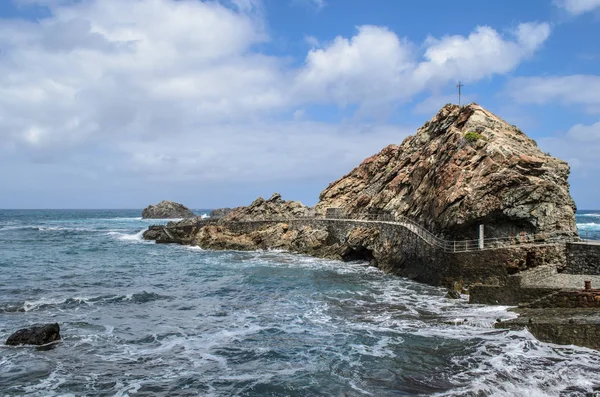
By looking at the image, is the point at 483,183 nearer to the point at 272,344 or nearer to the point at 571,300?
the point at 571,300

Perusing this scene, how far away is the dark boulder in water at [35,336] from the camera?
17891 mm

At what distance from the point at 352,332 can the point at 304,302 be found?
6.89 m

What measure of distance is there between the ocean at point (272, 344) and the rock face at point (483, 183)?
5.63 m

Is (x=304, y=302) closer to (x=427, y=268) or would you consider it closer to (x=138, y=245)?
(x=427, y=268)

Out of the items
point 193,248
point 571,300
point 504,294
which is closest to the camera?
point 571,300

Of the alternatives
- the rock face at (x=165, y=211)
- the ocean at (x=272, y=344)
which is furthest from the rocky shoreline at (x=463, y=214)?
the rock face at (x=165, y=211)

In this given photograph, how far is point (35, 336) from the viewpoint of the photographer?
59.3 feet

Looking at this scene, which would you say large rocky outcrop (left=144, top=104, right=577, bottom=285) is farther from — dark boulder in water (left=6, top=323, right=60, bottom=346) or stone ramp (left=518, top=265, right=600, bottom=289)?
dark boulder in water (left=6, top=323, right=60, bottom=346)

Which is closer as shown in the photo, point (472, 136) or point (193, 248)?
point (472, 136)

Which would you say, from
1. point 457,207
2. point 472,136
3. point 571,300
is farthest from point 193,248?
point 571,300

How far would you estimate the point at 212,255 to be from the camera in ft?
172

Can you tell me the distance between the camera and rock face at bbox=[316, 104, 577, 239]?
27.8 meters

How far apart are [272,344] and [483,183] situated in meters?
18.1

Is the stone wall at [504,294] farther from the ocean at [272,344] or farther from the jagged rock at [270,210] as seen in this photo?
the jagged rock at [270,210]
